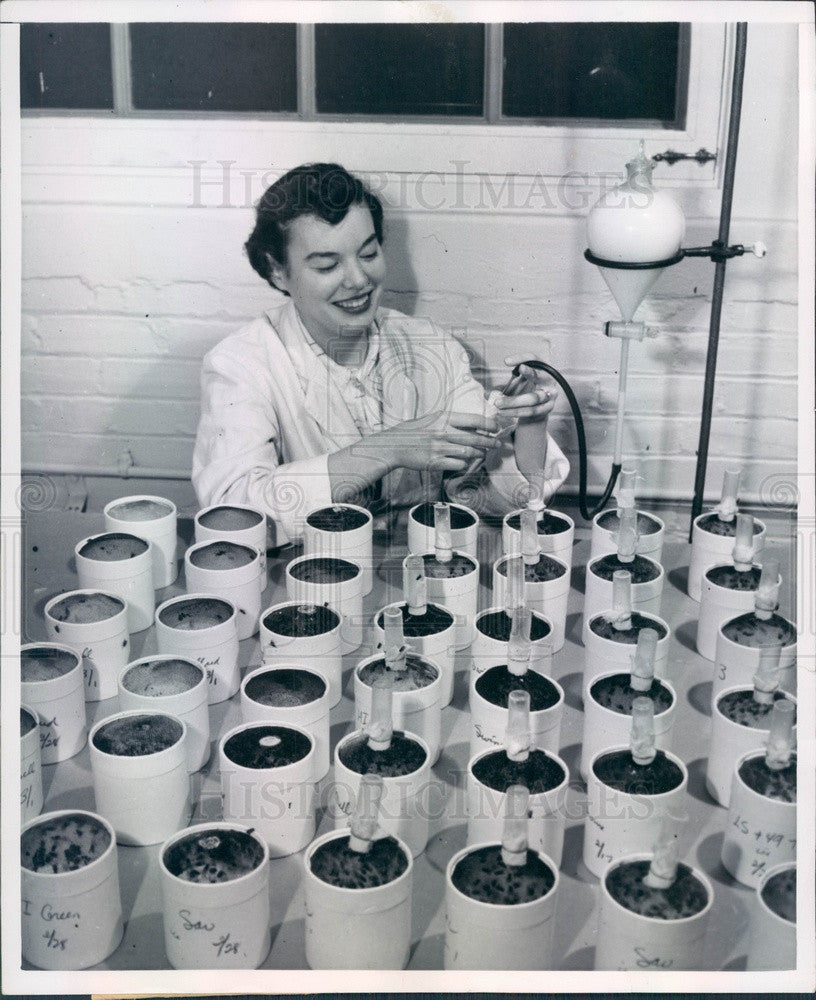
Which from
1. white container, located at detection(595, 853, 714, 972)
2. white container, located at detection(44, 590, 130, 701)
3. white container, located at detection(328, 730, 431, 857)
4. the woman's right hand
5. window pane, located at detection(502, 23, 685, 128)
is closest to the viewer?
white container, located at detection(595, 853, 714, 972)

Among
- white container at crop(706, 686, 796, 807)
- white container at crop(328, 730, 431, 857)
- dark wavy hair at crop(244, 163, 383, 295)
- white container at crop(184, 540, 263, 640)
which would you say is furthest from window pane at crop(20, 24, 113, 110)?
white container at crop(706, 686, 796, 807)

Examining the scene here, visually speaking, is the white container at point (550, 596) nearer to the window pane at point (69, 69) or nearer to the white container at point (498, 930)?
the white container at point (498, 930)

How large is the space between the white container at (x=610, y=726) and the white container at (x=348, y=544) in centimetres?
35

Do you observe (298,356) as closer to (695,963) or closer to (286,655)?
(286,655)

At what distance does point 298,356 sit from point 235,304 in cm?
21

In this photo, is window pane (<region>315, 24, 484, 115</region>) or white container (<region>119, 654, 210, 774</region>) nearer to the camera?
white container (<region>119, 654, 210, 774</region>)

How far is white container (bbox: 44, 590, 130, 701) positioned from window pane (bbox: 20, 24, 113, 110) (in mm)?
831

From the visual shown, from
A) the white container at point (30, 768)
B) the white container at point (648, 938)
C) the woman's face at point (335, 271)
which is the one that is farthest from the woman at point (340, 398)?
the white container at point (648, 938)

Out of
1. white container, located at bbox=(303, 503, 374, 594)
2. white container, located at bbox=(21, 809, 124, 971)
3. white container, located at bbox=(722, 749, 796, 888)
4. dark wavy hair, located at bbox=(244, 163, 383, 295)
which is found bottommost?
white container, located at bbox=(21, 809, 124, 971)

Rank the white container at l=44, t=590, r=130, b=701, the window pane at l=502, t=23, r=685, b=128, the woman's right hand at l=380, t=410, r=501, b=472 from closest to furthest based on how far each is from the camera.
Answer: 1. the white container at l=44, t=590, r=130, b=701
2. the woman's right hand at l=380, t=410, r=501, b=472
3. the window pane at l=502, t=23, r=685, b=128

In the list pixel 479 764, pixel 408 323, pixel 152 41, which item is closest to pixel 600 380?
pixel 408 323

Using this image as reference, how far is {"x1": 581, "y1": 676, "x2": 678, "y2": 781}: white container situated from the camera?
98 centimetres

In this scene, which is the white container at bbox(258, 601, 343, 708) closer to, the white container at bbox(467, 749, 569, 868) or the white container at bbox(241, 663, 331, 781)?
the white container at bbox(241, 663, 331, 781)

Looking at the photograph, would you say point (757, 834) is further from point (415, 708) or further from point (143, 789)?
point (143, 789)
